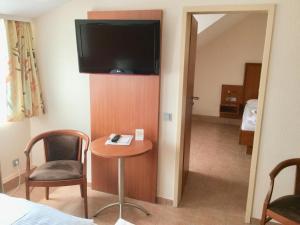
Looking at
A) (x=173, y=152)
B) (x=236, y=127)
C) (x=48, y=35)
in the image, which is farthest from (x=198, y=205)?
(x=236, y=127)

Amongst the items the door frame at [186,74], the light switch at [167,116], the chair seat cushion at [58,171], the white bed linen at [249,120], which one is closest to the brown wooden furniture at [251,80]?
the white bed linen at [249,120]

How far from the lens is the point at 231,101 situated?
235 inches

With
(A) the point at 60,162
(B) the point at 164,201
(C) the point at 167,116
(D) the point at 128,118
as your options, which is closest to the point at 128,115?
(D) the point at 128,118

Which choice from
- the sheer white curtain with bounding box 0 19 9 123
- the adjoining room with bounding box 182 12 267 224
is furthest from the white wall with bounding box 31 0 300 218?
the adjoining room with bounding box 182 12 267 224

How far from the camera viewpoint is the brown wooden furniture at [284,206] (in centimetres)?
202

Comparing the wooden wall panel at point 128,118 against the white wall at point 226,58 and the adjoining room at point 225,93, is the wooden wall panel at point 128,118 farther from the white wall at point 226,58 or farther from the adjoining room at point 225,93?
the white wall at point 226,58

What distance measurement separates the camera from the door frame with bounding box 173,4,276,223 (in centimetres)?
225

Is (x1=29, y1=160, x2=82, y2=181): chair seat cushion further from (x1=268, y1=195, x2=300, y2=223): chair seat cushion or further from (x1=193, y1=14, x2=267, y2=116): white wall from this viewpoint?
(x1=193, y1=14, x2=267, y2=116): white wall

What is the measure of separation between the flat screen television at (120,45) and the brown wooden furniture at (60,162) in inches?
30.9

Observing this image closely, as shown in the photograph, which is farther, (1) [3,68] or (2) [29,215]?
(1) [3,68]

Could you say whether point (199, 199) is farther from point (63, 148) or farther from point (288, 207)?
point (63, 148)

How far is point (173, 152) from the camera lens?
9.24 feet

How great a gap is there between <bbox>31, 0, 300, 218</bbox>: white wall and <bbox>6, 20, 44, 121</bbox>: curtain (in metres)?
0.11

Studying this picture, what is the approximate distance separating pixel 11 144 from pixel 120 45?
1750 millimetres
